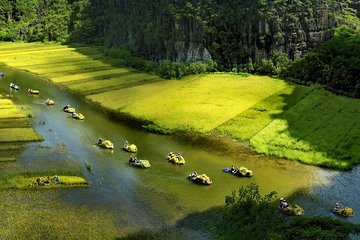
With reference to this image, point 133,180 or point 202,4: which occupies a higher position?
point 202,4

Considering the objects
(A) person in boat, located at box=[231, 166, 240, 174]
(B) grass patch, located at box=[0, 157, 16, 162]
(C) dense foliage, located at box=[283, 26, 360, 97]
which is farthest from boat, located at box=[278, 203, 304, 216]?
(C) dense foliage, located at box=[283, 26, 360, 97]

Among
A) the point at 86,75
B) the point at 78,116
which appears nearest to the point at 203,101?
the point at 78,116

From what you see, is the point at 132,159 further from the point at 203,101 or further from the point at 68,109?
the point at 203,101

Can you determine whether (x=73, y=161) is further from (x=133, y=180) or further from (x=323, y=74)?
(x=323, y=74)

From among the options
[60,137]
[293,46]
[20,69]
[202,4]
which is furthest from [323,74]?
[20,69]

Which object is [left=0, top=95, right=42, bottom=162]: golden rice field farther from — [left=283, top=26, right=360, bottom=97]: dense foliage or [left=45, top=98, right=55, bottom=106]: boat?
[left=283, top=26, right=360, bottom=97]: dense foliage

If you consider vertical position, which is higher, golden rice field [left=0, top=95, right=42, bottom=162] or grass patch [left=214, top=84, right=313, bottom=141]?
golden rice field [left=0, top=95, right=42, bottom=162]
